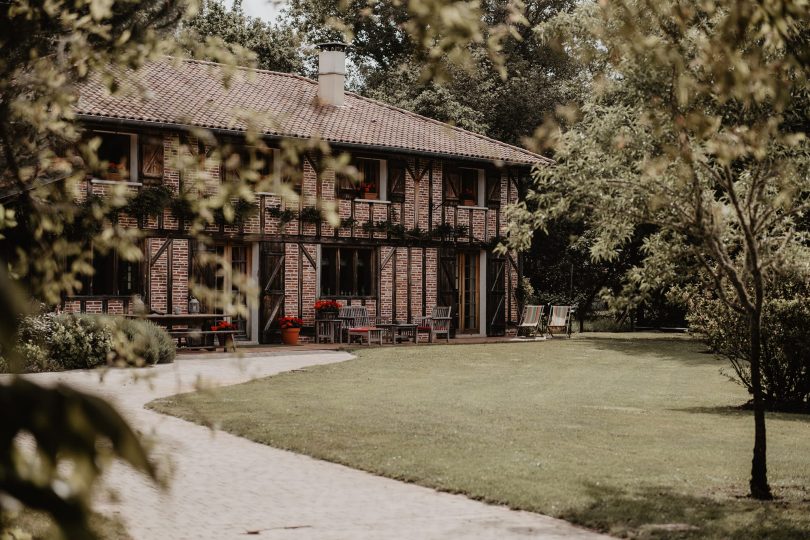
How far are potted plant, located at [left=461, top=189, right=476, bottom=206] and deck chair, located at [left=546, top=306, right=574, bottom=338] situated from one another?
4.10 m

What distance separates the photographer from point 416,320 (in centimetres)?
2886

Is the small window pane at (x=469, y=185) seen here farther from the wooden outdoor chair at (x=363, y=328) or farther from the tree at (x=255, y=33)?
the tree at (x=255, y=33)

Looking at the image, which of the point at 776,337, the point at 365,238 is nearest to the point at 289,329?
the point at 365,238

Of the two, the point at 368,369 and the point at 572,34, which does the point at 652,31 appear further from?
the point at 368,369

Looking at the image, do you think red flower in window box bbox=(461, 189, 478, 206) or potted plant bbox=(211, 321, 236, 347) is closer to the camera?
potted plant bbox=(211, 321, 236, 347)

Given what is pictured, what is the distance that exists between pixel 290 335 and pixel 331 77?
8.86 m

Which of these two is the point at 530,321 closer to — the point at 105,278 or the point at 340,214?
the point at 340,214

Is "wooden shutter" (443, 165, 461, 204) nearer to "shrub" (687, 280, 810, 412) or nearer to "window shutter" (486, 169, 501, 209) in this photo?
"window shutter" (486, 169, 501, 209)

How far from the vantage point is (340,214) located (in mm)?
27594

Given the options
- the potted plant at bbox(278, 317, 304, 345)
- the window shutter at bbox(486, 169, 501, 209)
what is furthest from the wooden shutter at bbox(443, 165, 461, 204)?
the potted plant at bbox(278, 317, 304, 345)

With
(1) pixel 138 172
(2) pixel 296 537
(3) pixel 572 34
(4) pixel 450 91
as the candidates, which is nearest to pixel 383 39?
(4) pixel 450 91

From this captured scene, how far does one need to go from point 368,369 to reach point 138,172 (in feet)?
28.0

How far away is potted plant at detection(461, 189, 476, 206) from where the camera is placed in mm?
30562

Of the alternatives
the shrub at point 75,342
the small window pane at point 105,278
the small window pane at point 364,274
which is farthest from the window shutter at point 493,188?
the shrub at point 75,342
